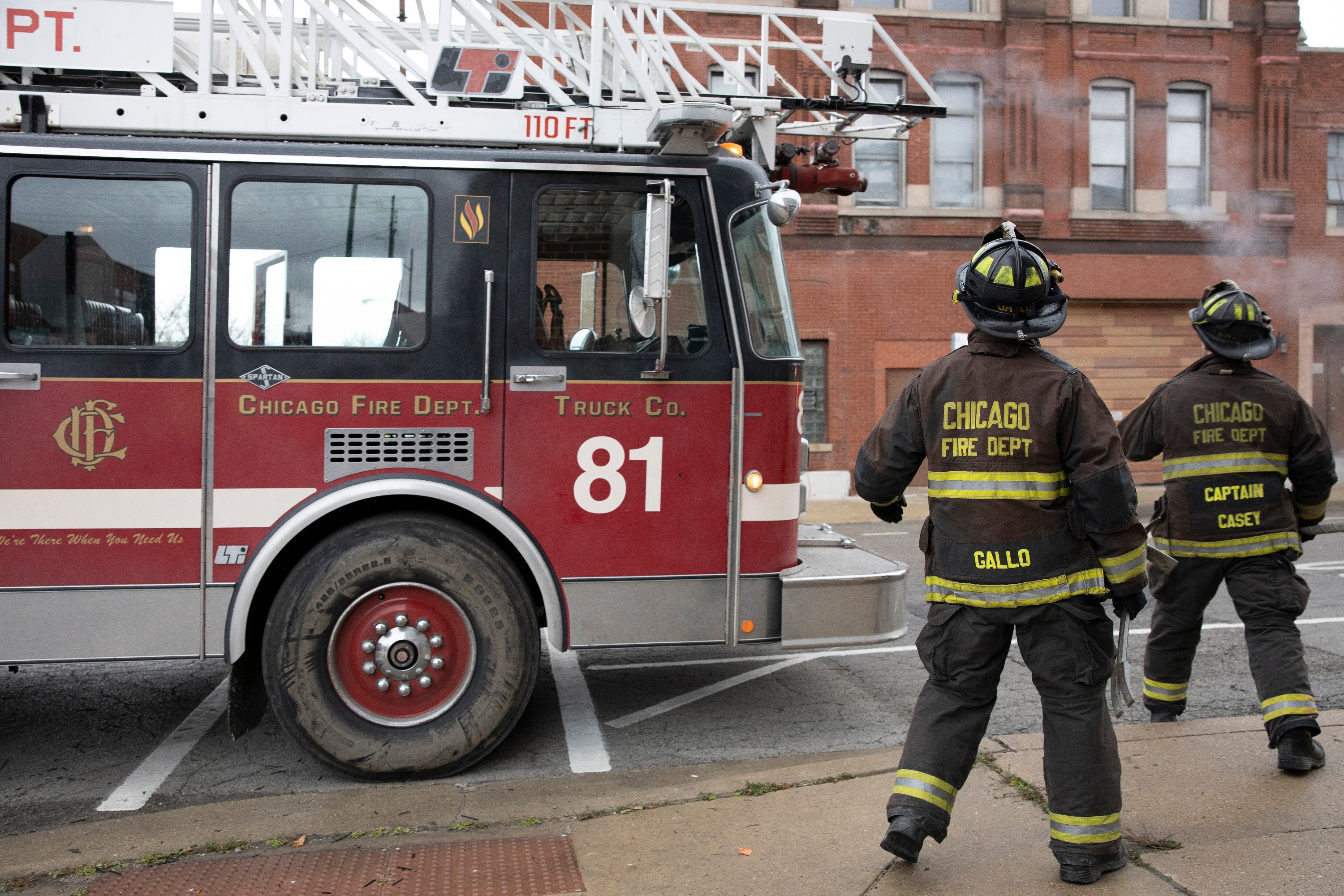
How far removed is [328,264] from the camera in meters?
4.50

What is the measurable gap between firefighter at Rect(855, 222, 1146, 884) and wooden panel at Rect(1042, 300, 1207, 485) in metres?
17.1

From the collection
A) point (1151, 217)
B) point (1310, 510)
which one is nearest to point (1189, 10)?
point (1151, 217)

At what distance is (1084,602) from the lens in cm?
330

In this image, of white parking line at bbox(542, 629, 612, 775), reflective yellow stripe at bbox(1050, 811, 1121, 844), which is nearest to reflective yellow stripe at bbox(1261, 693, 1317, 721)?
reflective yellow stripe at bbox(1050, 811, 1121, 844)

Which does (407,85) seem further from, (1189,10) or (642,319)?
(1189,10)

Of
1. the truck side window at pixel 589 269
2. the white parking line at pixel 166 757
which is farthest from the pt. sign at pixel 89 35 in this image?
the white parking line at pixel 166 757

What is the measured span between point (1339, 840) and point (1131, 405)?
56.7ft

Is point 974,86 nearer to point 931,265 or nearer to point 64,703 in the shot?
point 931,265

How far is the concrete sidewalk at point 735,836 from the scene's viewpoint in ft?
11.1

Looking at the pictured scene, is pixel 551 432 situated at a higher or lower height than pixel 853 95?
lower

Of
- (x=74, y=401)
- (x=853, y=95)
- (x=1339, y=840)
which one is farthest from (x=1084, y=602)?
(x=74, y=401)

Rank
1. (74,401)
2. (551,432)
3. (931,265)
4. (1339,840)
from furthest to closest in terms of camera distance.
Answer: (931,265) < (551,432) < (74,401) < (1339,840)

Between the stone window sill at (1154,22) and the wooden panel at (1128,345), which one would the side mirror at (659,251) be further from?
the stone window sill at (1154,22)

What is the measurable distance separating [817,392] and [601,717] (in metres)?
13.9
